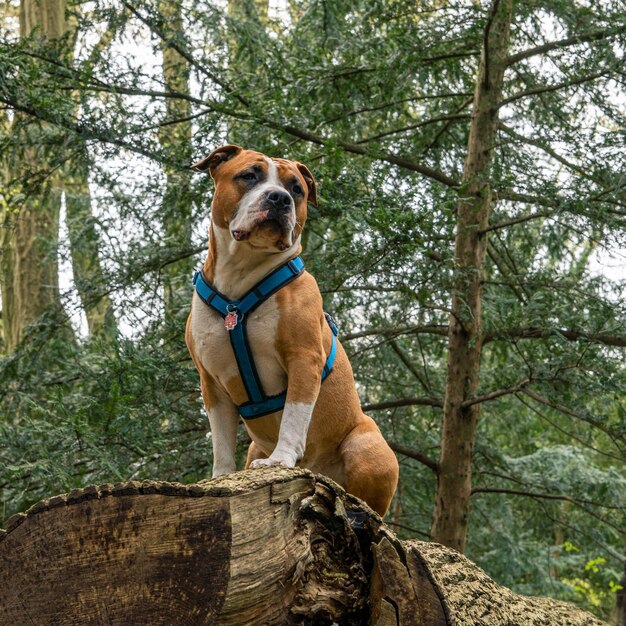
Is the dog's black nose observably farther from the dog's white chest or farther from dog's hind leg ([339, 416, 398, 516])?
dog's hind leg ([339, 416, 398, 516])

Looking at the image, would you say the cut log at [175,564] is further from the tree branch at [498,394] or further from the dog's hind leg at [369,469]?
the tree branch at [498,394]

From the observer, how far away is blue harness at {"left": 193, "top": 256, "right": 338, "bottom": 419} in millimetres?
3910

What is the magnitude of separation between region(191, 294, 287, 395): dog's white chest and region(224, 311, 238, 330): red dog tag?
4 centimetres

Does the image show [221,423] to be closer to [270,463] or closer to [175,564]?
[270,463]

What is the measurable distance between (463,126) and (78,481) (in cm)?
540

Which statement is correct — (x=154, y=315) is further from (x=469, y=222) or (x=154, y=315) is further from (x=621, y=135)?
(x=621, y=135)

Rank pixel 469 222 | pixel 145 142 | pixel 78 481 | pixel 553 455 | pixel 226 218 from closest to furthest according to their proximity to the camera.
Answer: pixel 226 218, pixel 78 481, pixel 145 142, pixel 469 222, pixel 553 455

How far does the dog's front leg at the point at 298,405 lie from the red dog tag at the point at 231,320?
0.29m

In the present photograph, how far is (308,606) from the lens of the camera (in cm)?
281

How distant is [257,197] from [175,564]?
168 centimetres

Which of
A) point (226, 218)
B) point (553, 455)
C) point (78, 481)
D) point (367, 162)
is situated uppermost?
point (367, 162)

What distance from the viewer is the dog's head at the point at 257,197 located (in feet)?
12.5

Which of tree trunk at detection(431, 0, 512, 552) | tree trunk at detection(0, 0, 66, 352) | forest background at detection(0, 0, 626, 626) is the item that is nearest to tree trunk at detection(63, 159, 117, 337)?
forest background at detection(0, 0, 626, 626)

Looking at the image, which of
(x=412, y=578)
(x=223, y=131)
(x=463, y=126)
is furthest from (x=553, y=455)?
(x=412, y=578)
